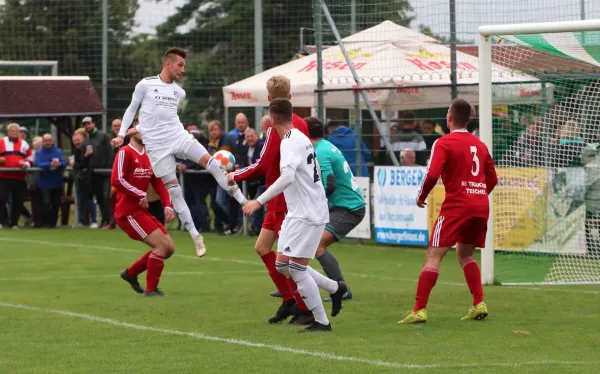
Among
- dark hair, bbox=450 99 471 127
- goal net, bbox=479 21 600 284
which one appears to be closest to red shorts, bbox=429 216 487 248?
dark hair, bbox=450 99 471 127

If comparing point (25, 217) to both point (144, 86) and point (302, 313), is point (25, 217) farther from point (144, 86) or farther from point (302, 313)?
point (302, 313)

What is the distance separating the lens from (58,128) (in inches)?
1029

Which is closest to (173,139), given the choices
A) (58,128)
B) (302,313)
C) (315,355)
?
(302,313)

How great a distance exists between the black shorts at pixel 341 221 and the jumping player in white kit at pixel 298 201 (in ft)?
8.05

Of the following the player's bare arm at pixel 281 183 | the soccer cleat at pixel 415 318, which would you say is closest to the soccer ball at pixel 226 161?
the soccer cleat at pixel 415 318

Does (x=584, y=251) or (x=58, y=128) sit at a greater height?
(x=58, y=128)

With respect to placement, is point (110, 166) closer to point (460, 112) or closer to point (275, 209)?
point (275, 209)

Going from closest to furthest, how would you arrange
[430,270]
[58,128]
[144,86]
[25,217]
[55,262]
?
[430,270] < [144,86] < [55,262] < [25,217] < [58,128]

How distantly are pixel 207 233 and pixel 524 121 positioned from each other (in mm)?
8864

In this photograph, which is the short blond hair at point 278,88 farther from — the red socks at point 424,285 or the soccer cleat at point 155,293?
the soccer cleat at point 155,293

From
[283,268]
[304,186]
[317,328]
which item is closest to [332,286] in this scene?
[317,328]

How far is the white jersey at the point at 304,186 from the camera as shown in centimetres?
942

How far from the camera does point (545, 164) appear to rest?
48.7 feet

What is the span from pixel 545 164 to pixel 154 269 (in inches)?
208
